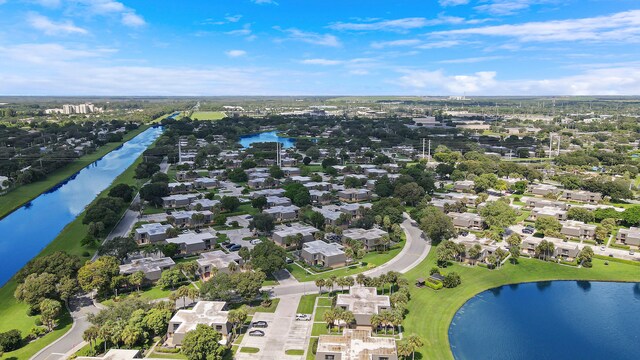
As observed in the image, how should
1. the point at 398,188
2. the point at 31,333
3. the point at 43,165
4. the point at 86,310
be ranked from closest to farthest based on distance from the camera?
1. the point at 31,333
2. the point at 86,310
3. the point at 398,188
4. the point at 43,165

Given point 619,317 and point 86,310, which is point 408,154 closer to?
point 619,317

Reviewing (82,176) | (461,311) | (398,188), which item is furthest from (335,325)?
(82,176)

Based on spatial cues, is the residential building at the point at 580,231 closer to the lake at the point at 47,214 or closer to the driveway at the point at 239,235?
the driveway at the point at 239,235

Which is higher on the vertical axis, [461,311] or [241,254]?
[241,254]

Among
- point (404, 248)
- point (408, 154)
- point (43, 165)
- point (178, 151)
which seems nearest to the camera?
point (404, 248)

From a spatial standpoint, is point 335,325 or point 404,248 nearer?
point 335,325

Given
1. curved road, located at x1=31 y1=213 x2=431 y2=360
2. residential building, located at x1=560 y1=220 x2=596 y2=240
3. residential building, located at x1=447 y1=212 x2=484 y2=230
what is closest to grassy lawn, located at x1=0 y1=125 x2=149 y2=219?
curved road, located at x1=31 y1=213 x2=431 y2=360

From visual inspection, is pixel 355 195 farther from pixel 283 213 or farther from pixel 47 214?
pixel 47 214

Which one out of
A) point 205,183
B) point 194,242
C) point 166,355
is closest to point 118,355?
point 166,355
